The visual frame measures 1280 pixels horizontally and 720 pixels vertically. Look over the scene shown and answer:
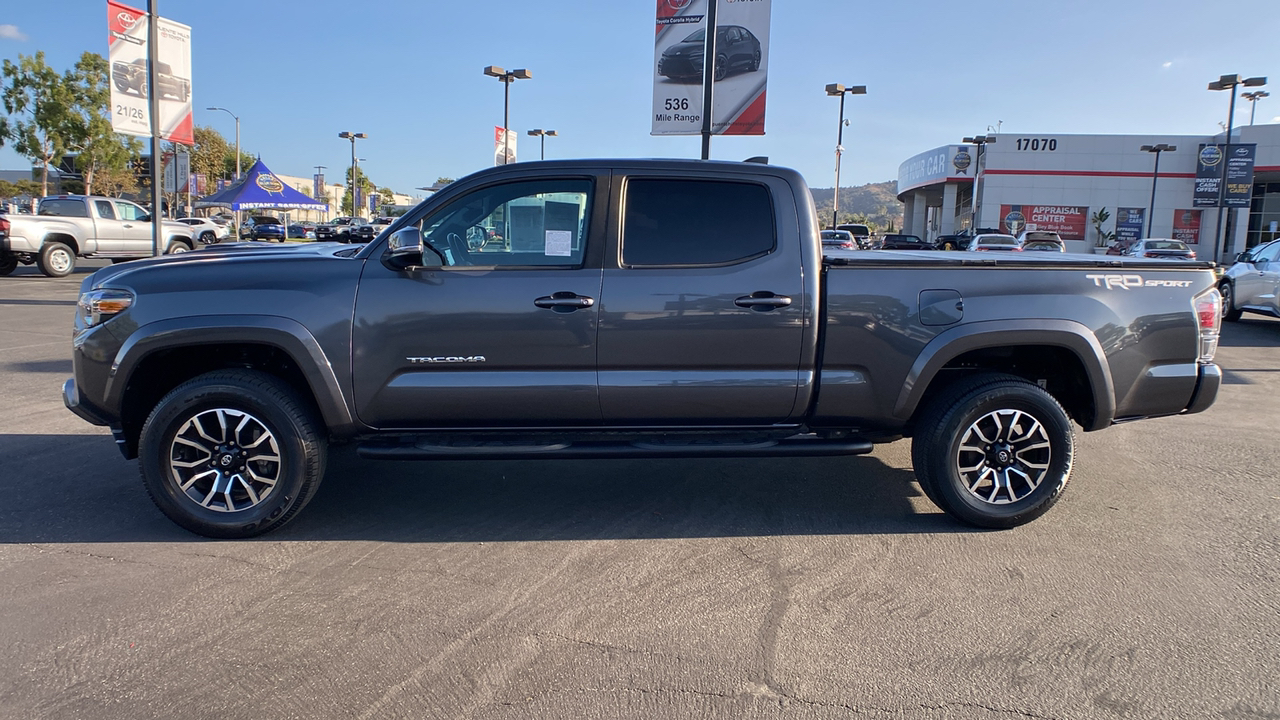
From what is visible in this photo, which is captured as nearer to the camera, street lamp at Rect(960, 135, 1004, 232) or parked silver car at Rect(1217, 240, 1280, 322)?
parked silver car at Rect(1217, 240, 1280, 322)

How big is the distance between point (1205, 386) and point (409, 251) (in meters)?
4.36

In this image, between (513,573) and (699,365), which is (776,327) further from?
(513,573)

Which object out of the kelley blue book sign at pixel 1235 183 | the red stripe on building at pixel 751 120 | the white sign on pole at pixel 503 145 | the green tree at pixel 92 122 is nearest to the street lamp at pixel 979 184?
the kelley blue book sign at pixel 1235 183

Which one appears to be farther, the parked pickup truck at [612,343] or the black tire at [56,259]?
the black tire at [56,259]

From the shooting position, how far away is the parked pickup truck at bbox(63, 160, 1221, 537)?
4180 millimetres

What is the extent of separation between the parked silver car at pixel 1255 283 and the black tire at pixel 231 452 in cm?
1301

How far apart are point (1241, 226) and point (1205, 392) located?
5649 centimetres

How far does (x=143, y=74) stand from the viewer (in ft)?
45.0

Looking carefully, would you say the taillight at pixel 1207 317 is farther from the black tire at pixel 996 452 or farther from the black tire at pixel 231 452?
the black tire at pixel 231 452

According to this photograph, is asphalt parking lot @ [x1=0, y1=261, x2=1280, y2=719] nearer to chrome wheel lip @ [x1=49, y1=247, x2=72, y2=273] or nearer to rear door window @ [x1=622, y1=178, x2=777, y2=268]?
rear door window @ [x1=622, y1=178, x2=777, y2=268]

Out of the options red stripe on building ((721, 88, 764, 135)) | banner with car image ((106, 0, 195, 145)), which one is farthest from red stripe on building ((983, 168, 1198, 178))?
banner with car image ((106, 0, 195, 145))

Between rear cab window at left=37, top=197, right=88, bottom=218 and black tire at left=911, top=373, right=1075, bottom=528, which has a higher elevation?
rear cab window at left=37, top=197, right=88, bottom=218

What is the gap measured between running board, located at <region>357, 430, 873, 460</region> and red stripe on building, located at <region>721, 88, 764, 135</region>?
8742 millimetres

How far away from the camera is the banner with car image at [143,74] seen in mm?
13224
